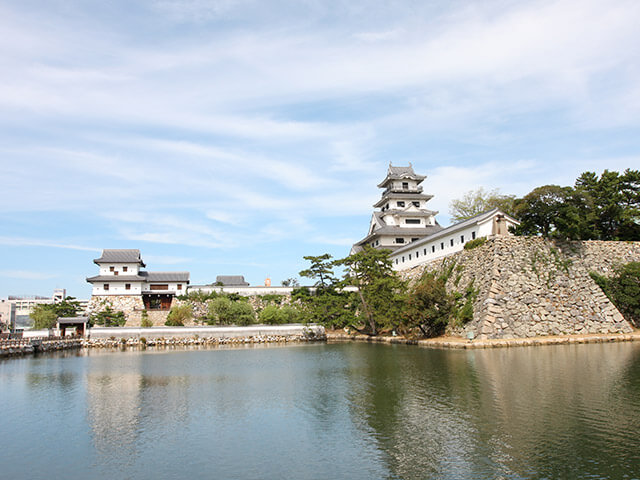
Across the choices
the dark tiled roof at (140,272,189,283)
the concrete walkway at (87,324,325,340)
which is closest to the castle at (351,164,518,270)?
the concrete walkway at (87,324,325,340)

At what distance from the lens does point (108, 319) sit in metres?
45.2

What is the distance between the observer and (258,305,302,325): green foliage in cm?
4409

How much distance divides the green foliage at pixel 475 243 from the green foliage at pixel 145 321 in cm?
2979

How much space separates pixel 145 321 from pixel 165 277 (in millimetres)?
7067

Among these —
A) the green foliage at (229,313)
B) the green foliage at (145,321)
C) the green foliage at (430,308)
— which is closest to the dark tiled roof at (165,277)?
the green foliage at (145,321)

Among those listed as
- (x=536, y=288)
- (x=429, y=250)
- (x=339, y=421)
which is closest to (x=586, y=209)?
(x=536, y=288)

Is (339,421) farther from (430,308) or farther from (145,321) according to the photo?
(145,321)

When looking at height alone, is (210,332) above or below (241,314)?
below

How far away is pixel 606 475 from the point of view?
28.3 ft

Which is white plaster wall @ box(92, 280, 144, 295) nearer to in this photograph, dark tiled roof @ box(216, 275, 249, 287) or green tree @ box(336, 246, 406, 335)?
dark tiled roof @ box(216, 275, 249, 287)

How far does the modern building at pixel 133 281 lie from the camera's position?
48375 mm

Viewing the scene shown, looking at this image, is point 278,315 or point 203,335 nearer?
point 203,335

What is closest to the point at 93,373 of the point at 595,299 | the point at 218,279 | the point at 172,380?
the point at 172,380

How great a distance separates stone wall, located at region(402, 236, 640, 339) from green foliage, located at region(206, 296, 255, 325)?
19464 mm
